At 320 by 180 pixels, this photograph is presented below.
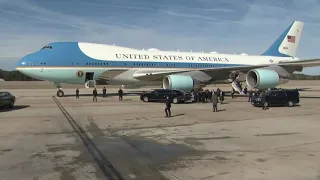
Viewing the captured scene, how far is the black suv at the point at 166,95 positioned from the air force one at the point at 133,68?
2353mm

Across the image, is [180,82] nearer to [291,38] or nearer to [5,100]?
[5,100]

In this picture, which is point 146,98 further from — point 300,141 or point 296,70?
point 300,141

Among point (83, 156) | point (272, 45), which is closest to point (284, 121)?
point (83, 156)

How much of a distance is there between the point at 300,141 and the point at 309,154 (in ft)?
7.10

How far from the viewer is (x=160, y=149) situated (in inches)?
424

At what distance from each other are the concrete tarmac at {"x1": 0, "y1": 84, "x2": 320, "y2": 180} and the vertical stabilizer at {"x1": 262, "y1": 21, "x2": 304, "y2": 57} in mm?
31191

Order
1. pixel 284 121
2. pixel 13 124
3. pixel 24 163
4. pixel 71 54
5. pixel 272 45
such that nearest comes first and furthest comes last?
pixel 24 163, pixel 13 124, pixel 284 121, pixel 71 54, pixel 272 45

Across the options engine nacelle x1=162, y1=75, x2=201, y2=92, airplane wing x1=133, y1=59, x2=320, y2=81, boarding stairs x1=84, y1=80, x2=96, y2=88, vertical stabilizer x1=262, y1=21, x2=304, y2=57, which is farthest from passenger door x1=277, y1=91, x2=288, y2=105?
vertical stabilizer x1=262, y1=21, x2=304, y2=57

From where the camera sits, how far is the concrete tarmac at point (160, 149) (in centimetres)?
805

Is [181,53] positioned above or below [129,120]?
above

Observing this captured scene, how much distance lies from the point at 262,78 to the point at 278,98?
19.7 ft

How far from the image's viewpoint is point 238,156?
977 cm

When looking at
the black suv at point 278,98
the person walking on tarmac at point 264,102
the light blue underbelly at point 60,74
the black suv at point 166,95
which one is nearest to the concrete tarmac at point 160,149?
the person walking on tarmac at point 264,102

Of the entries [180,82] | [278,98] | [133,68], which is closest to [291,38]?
[180,82]
